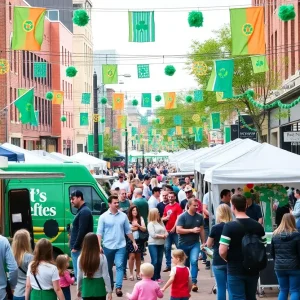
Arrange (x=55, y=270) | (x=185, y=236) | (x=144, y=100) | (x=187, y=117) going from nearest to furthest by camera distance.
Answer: (x=55, y=270) → (x=185, y=236) → (x=144, y=100) → (x=187, y=117)

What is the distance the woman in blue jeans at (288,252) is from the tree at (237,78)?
28511 millimetres

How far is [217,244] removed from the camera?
1252cm

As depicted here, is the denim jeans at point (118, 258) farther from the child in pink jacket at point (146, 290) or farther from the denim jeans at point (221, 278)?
the child in pink jacket at point (146, 290)

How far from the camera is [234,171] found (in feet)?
51.4

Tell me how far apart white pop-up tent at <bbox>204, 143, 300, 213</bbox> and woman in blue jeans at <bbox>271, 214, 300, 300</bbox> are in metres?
3.59

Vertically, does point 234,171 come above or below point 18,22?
below

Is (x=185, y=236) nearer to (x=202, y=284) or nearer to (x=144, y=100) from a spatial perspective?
(x=202, y=284)

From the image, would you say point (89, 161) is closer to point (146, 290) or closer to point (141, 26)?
point (141, 26)

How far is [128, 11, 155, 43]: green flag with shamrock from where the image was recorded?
21.6 m

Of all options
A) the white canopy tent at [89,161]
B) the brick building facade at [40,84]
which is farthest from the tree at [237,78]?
the brick building facade at [40,84]

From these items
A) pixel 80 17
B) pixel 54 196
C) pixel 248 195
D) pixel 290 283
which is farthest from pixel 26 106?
pixel 290 283

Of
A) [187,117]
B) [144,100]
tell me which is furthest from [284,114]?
[187,117]

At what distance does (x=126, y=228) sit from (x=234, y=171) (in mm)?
2340

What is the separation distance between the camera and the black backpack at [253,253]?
10312mm
